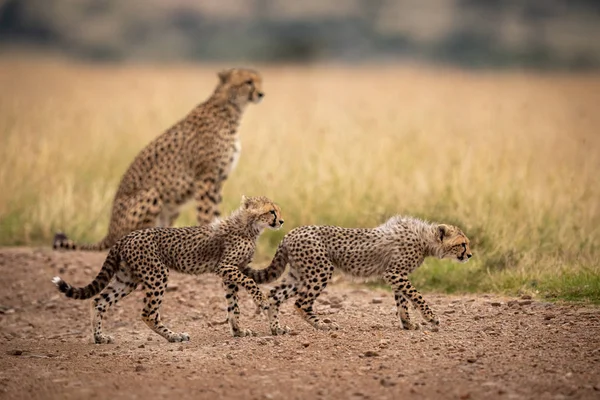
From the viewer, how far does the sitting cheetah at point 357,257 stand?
17.9 ft

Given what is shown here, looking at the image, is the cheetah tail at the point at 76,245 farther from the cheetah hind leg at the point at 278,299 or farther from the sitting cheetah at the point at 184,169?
the cheetah hind leg at the point at 278,299

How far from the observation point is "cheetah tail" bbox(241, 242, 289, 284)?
5613mm

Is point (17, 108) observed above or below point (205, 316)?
above

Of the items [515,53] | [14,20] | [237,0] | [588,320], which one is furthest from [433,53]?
[588,320]

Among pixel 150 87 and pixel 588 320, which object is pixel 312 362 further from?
pixel 150 87

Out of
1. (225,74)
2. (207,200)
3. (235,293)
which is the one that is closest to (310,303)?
(235,293)

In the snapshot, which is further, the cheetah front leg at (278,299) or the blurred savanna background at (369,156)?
the blurred savanna background at (369,156)

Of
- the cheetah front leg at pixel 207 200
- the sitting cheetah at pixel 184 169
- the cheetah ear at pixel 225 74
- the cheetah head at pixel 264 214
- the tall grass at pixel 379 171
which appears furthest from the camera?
the cheetah ear at pixel 225 74

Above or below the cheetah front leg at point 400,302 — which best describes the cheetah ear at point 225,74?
above

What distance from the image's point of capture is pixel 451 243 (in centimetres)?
570

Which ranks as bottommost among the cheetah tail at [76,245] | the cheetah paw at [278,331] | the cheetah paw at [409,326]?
the cheetah paw at [278,331]

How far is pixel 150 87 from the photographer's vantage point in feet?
54.9

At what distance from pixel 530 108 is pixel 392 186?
7.19 metres

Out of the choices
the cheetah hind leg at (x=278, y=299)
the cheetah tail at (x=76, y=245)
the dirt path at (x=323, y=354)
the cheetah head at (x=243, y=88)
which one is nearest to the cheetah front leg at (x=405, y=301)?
the dirt path at (x=323, y=354)
